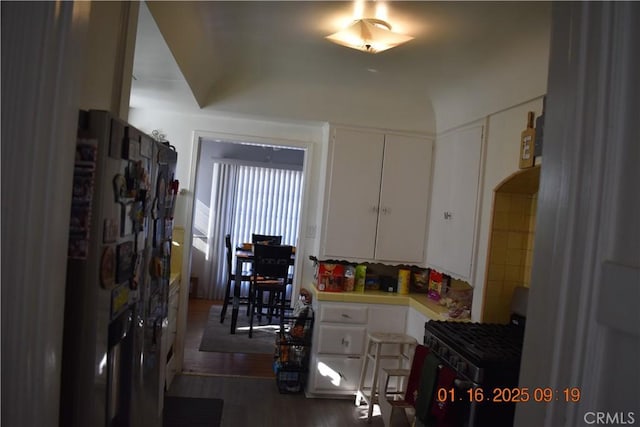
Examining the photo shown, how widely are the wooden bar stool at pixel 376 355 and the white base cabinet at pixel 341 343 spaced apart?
0.08 meters

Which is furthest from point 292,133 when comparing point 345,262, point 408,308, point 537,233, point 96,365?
point 537,233

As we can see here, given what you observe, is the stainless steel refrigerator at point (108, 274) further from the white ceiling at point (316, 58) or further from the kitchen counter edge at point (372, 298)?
the kitchen counter edge at point (372, 298)

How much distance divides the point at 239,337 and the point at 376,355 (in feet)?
7.07

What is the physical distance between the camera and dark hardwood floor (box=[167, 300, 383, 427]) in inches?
123

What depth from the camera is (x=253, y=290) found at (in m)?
5.35

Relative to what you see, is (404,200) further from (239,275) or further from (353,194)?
(239,275)

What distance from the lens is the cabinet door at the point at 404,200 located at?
3.66m

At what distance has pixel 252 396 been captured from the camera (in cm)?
345

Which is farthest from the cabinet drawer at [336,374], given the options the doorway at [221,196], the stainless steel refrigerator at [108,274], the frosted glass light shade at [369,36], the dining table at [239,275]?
the doorway at [221,196]

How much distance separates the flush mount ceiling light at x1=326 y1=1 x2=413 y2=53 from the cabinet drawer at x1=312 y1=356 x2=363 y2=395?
2.33 metres

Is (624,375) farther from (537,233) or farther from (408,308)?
(408,308)

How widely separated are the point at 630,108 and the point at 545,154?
0.53ft

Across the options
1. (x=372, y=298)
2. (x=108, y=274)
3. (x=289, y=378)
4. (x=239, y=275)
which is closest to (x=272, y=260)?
(x=239, y=275)

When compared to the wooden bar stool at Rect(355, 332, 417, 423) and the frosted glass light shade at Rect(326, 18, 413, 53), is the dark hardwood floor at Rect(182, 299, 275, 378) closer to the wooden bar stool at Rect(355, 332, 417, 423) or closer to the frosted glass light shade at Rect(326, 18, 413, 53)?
the wooden bar stool at Rect(355, 332, 417, 423)
